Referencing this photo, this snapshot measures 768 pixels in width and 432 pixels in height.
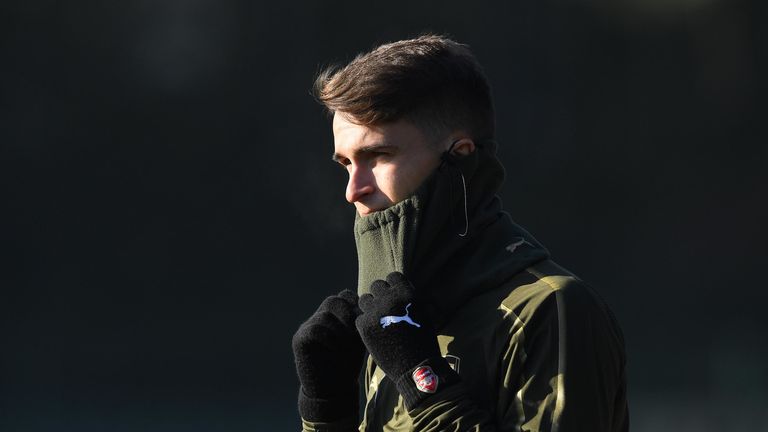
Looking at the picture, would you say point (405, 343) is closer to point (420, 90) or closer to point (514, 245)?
point (514, 245)

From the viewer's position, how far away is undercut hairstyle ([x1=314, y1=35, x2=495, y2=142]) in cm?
192

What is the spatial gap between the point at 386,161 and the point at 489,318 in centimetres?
34

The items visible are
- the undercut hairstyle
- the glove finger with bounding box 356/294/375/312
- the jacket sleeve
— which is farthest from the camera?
the undercut hairstyle

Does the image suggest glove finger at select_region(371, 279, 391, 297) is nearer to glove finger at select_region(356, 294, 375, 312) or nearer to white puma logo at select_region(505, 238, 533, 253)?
glove finger at select_region(356, 294, 375, 312)

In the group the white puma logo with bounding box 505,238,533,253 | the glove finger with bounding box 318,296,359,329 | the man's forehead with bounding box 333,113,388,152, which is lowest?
the glove finger with bounding box 318,296,359,329

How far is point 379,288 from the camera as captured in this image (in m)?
1.85

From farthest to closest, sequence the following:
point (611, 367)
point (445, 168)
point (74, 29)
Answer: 1. point (74, 29)
2. point (445, 168)
3. point (611, 367)

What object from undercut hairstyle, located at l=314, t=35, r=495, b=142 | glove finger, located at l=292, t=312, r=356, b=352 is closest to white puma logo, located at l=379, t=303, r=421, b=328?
glove finger, located at l=292, t=312, r=356, b=352

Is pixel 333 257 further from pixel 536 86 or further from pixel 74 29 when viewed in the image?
pixel 74 29

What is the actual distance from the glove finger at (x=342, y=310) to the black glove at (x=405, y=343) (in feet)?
0.56

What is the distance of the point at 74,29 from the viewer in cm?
607

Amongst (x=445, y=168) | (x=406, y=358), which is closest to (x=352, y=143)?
(x=445, y=168)

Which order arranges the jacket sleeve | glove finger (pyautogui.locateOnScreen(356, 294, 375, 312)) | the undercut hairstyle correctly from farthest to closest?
the undercut hairstyle < glove finger (pyautogui.locateOnScreen(356, 294, 375, 312)) < the jacket sleeve

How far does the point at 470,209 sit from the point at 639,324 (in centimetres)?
449
